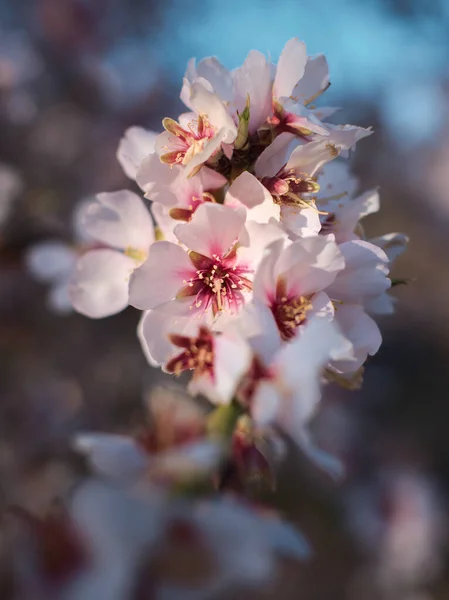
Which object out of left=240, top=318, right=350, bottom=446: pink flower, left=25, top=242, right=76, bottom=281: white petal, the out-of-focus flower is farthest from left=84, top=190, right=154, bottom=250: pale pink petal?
the out-of-focus flower

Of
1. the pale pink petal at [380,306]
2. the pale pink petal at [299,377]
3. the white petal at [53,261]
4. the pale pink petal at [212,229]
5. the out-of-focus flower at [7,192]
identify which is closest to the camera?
the pale pink petal at [299,377]

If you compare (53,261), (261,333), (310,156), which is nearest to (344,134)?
(310,156)

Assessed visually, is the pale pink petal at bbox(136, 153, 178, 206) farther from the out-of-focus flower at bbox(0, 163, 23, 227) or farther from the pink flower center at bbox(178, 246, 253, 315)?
the out-of-focus flower at bbox(0, 163, 23, 227)

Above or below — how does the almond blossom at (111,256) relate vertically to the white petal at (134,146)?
below

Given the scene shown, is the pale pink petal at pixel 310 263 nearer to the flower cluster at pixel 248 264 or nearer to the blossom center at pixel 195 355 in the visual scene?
the flower cluster at pixel 248 264

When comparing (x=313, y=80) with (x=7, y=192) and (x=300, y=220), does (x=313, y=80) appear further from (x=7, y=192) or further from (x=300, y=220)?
(x=7, y=192)

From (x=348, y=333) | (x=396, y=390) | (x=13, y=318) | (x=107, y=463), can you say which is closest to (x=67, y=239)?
(x=13, y=318)

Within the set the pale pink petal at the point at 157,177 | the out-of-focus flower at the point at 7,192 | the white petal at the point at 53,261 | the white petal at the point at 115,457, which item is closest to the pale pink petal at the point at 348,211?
the pale pink petal at the point at 157,177

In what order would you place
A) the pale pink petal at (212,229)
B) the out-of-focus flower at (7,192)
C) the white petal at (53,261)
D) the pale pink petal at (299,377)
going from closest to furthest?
the pale pink petal at (299,377) → the pale pink petal at (212,229) → the white petal at (53,261) → the out-of-focus flower at (7,192)
